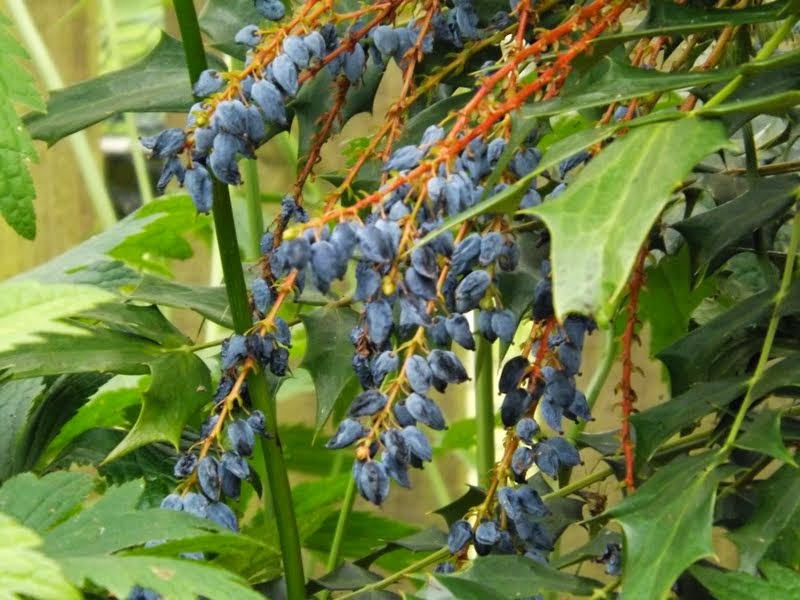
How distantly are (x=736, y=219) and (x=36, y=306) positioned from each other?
0.31 m

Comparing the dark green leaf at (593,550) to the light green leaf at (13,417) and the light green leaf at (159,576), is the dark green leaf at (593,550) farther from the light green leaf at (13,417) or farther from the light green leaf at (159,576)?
the light green leaf at (13,417)

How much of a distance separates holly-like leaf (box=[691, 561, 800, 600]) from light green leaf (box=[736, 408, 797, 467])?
0.04 m

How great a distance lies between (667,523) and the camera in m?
0.42

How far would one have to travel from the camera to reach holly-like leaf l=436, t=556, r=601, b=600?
43 cm

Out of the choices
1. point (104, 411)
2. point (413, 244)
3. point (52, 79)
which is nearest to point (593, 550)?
point (413, 244)

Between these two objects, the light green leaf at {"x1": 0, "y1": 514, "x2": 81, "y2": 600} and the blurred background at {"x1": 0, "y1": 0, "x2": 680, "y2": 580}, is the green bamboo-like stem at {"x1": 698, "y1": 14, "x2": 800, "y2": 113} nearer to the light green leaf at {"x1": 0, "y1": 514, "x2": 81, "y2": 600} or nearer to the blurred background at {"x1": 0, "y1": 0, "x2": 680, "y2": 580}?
the light green leaf at {"x1": 0, "y1": 514, "x2": 81, "y2": 600}

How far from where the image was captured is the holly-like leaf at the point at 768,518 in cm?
43

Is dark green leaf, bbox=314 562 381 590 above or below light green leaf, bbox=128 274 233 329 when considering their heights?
below

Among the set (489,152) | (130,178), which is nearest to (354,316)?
(489,152)

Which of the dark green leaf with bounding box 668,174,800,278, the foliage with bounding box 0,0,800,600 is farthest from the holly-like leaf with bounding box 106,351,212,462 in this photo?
the dark green leaf with bounding box 668,174,800,278

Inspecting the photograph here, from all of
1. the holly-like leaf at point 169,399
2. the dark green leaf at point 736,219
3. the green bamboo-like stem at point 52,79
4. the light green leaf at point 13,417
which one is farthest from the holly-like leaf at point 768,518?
the green bamboo-like stem at point 52,79

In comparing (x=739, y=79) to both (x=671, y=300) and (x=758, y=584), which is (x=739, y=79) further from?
(x=671, y=300)

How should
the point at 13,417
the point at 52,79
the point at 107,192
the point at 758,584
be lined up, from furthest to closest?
1. the point at 107,192
2. the point at 52,79
3. the point at 13,417
4. the point at 758,584

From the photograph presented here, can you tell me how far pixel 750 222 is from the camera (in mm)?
521
